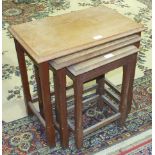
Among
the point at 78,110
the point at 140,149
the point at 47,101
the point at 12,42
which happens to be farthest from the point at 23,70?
the point at 12,42

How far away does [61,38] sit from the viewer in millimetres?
1423

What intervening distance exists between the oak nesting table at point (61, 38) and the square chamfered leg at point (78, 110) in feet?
0.20

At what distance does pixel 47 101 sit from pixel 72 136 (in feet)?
1.31

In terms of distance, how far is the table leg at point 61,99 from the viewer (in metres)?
1.35

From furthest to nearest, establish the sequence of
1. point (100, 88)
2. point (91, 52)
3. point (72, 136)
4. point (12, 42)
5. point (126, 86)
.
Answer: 1. point (12, 42)
2. point (100, 88)
3. point (72, 136)
4. point (126, 86)
5. point (91, 52)

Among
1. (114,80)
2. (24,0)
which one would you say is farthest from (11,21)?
(114,80)

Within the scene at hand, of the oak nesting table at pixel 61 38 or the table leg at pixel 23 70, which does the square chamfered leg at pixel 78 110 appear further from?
the table leg at pixel 23 70

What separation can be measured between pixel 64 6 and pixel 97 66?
2.20 m

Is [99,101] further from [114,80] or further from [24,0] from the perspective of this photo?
[24,0]

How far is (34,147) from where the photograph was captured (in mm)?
1675

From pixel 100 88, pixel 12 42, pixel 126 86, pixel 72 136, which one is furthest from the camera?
pixel 12 42

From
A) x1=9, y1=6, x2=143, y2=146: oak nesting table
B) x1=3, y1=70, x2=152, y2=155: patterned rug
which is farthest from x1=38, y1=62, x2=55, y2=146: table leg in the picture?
x1=3, y1=70, x2=152, y2=155: patterned rug

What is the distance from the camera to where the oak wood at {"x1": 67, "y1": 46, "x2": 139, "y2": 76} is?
1337 mm

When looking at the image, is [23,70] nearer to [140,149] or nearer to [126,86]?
[126,86]
